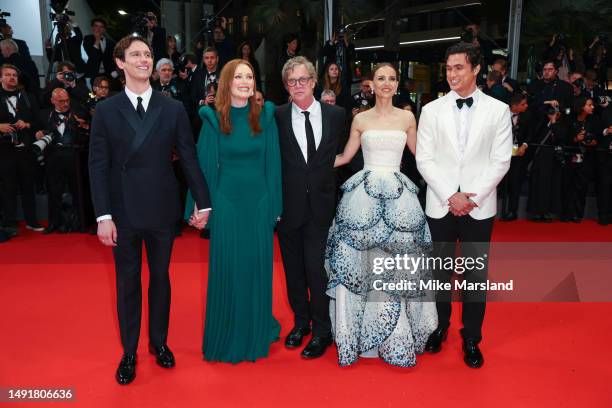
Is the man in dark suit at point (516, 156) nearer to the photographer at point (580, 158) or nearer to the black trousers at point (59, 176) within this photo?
the photographer at point (580, 158)

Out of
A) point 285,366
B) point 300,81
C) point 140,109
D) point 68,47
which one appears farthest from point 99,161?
point 68,47

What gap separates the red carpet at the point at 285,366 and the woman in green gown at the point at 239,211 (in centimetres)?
21

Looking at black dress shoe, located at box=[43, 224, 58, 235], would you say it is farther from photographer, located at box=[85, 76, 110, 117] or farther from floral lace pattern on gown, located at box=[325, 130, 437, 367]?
floral lace pattern on gown, located at box=[325, 130, 437, 367]

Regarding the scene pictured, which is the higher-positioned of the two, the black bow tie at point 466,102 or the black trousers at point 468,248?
the black bow tie at point 466,102

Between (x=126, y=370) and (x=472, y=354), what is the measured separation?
1997 mm

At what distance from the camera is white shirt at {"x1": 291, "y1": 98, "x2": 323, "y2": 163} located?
3.26 m

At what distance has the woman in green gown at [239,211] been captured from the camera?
10.2 feet

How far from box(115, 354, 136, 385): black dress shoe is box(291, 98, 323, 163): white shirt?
1528mm

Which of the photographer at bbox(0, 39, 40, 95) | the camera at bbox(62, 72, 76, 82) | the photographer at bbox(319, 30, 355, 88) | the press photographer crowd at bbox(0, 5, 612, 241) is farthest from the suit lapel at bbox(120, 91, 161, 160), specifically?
the photographer at bbox(319, 30, 355, 88)

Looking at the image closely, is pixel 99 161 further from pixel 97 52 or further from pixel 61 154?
pixel 97 52

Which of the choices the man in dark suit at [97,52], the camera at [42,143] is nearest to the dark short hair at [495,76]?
the man in dark suit at [97,52]

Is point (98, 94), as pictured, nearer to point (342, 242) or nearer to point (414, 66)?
point (342, 242)

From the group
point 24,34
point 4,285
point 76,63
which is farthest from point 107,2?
point 4,285

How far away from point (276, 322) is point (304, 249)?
2.02 feet
